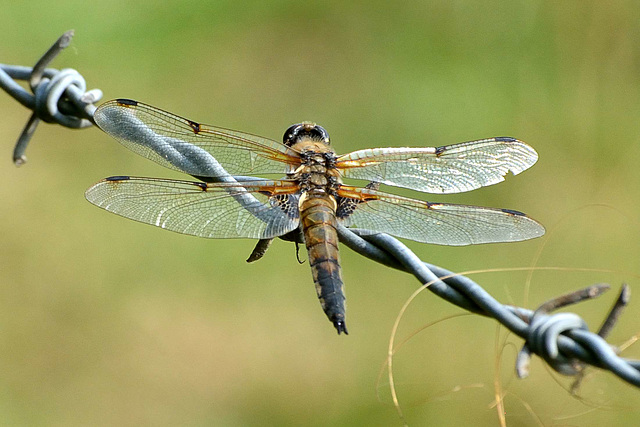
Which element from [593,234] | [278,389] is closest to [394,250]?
[278,389]

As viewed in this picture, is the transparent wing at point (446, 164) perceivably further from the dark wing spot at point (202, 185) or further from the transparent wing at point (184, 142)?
the dark wing spot at point (202, 185)

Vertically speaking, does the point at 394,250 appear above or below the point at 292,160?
below

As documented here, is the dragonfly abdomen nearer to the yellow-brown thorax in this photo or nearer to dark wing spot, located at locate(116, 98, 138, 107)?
the yellow-brown thorax

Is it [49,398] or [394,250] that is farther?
[49,398]

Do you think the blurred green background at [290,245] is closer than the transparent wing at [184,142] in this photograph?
No

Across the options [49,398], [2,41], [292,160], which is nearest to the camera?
[292,160]

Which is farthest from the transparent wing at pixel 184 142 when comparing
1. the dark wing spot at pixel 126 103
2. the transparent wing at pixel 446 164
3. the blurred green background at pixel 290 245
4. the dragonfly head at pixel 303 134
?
the blurred green background at pixel 290 245

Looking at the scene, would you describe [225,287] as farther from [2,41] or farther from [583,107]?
[583,107]
